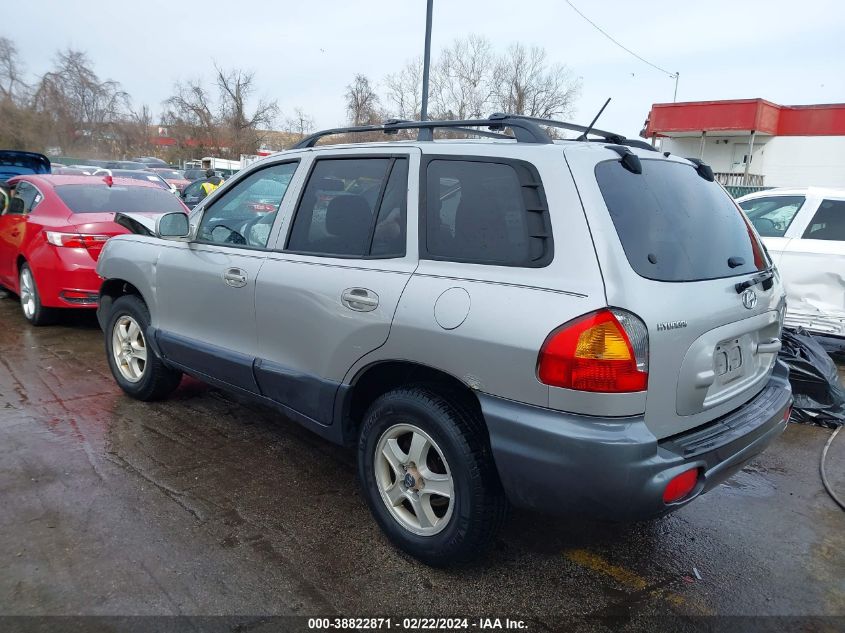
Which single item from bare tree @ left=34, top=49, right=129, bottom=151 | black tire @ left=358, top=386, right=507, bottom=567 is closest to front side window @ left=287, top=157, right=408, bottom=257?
black tire @ left=358, top=386, right=507, bottom=567

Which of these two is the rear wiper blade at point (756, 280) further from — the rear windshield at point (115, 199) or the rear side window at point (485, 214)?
the rear windshield at point (115, 199)

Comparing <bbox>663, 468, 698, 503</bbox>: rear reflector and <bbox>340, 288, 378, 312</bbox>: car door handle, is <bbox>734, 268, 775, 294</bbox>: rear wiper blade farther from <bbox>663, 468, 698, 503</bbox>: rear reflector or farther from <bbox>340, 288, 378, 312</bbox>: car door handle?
<bbox>340, 288, 378, 312</bbox>: car door handle

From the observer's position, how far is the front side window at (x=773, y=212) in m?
6.64

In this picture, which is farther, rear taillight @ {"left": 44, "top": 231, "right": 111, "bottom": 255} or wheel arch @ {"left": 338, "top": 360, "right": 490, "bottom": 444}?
rear taillight @ {"left": 44, "top": 231, "right": 111, "bottom": 255}

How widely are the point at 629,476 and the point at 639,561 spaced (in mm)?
1030

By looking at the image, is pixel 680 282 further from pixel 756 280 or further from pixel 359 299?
pixel 359 299

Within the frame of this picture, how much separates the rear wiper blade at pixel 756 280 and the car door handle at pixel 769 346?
0.29 m

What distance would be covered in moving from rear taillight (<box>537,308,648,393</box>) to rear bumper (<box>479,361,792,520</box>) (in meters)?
0.14

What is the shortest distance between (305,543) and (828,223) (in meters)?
6.13

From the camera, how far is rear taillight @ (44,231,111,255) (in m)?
6.30

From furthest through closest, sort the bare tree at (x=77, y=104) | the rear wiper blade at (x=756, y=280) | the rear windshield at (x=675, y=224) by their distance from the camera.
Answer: the bare tree at (x=77, y=104)
the rear wiper blade at (x=756, y=280)
the rear windshield at (x=675, y=224)

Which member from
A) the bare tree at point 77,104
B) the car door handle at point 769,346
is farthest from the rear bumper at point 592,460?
the bare tree at point 77,104

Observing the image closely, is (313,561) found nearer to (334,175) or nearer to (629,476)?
(629,476)

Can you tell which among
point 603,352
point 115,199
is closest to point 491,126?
point 603,352
